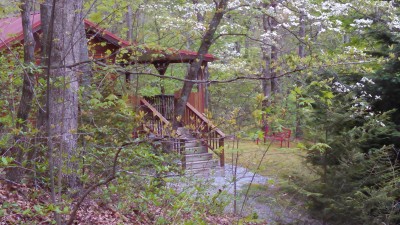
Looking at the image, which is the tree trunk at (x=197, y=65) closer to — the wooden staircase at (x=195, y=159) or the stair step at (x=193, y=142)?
the wooden staircase at (x=195, y=159)

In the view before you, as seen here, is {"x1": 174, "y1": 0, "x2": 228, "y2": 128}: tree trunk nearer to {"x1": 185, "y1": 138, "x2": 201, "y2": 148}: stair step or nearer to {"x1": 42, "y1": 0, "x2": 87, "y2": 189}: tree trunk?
{"x1": 185, "y1": 138, "x2": 201, "y2": 148}: stair step

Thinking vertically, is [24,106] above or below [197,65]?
→ below

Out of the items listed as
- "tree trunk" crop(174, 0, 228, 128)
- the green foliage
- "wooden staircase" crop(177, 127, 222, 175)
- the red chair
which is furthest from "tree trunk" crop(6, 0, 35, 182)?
the green foliage

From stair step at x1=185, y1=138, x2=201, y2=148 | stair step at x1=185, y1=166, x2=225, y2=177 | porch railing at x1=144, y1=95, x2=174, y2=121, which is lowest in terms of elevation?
stair step at x1=185, y1=166, x2=225, y2=177

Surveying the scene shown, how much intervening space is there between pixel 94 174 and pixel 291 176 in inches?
204

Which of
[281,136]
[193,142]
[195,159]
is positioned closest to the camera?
[281,136]

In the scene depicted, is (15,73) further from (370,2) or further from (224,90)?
(224,90)

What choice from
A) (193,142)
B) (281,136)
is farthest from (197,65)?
(281,136)

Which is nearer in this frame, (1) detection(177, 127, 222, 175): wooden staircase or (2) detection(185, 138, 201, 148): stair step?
(2) detection(185, 138, 201, 148): stair step

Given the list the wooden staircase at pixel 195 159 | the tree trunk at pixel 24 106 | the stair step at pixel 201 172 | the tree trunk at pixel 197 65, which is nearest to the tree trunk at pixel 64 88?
the tree trunk at pixel 24 106

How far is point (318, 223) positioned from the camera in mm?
9805

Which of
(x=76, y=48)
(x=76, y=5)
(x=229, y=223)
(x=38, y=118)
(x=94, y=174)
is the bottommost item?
(x=229, y=223)

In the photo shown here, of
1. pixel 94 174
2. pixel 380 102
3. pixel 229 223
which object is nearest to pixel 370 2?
pixel 380 102

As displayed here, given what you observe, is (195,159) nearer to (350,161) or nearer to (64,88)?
(350,161)
